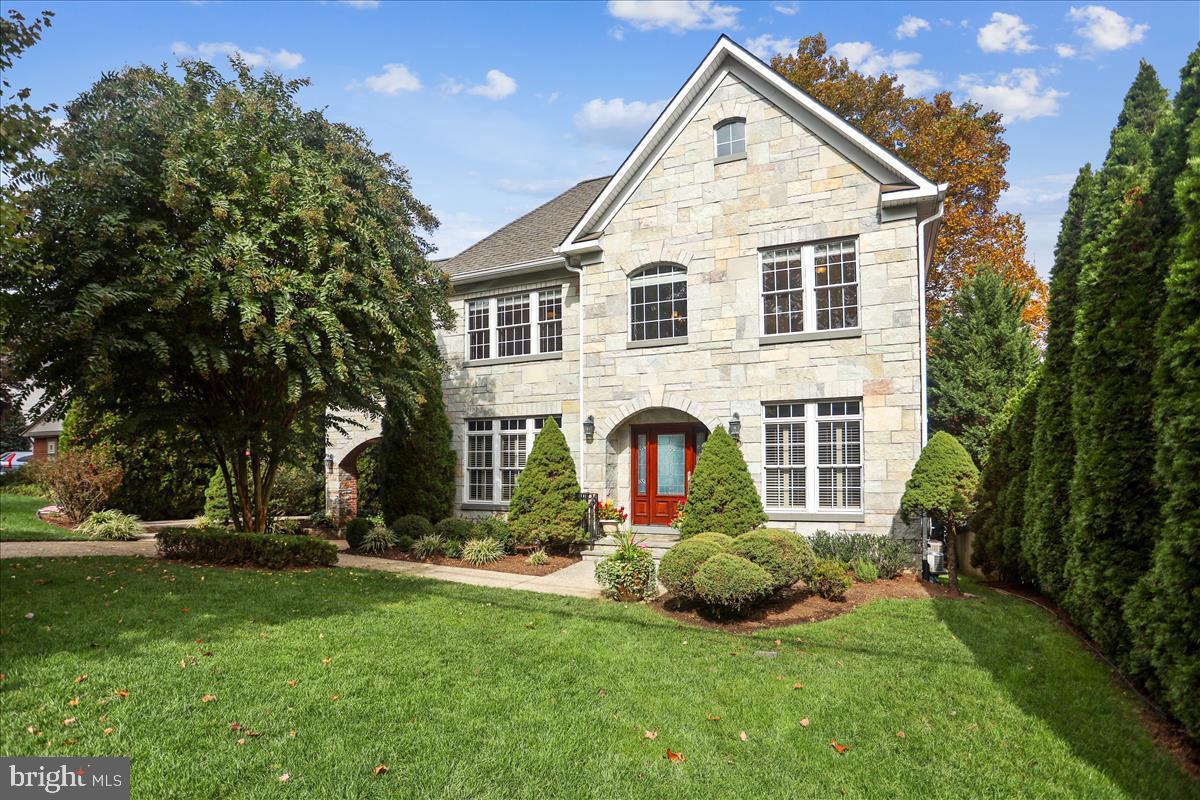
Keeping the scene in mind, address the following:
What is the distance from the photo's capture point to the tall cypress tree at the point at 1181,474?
14.0 feet

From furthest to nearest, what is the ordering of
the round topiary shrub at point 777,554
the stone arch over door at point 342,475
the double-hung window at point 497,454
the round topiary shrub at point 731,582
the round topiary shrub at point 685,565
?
the stone arch over door at point 342,475 < the double-hung window at point 497,454 < the round topiary shrub at point 777,554 < the round topiary shrub at point 685,565 < the round topiary shrub at point 731,582

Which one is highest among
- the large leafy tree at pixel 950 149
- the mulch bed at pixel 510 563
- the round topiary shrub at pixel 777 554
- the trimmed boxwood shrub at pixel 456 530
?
the large leafy tree at pixel 950 149

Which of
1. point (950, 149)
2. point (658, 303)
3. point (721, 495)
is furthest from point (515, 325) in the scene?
point (950, 149)

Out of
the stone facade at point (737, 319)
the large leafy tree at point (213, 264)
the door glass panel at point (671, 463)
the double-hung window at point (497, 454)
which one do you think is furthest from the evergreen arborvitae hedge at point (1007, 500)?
the large leafy tree at point (213, 264)

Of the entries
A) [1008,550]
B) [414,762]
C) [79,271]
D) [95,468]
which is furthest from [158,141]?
[1008,550]

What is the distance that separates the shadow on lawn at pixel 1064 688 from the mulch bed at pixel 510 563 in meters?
6.52

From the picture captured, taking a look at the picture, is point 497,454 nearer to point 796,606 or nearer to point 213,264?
point 213,264

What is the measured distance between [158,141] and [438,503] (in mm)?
9096

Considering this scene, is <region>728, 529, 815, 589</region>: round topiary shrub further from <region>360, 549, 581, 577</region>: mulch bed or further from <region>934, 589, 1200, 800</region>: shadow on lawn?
<region>360, 549, 581, 577</region>: mulch bed

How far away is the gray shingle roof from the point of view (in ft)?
54.5

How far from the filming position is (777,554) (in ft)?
28.4

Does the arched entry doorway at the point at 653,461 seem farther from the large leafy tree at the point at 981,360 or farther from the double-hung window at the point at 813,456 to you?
the large leafy tree at the point at 981,360

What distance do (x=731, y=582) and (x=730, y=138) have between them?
9.52 m

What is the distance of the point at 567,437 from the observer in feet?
50.0
